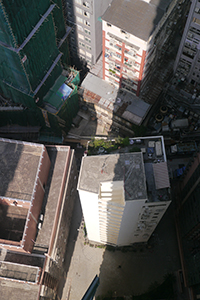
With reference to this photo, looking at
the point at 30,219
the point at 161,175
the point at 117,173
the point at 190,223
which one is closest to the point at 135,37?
the point at 161,175

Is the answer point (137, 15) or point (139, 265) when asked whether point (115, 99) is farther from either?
point (139, 265)

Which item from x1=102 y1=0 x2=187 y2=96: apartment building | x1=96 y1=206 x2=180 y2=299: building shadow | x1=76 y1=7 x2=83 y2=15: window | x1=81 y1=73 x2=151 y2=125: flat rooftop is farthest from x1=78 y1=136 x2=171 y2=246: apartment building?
x1=76 y1=7 x2=83 y2=15: window

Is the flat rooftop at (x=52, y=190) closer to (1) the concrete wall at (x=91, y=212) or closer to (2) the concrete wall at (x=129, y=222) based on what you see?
(1) the concrete wall at (x=91, y=212)

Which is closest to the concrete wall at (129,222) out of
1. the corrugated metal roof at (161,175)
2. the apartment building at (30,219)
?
the corrugated metal roof at (161,175)

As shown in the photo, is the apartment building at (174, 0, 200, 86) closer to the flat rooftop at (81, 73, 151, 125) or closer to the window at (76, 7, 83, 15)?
the flat rooftop at (81, 73, 151, 125)

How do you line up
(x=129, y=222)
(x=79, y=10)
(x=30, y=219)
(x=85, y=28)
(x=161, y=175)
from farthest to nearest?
(x=85, y=28) → (x=79, y=10) → (x=30, y=219) → (x=129, y=222) → (x=161, y=175)

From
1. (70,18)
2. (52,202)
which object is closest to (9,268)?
(52,202)
